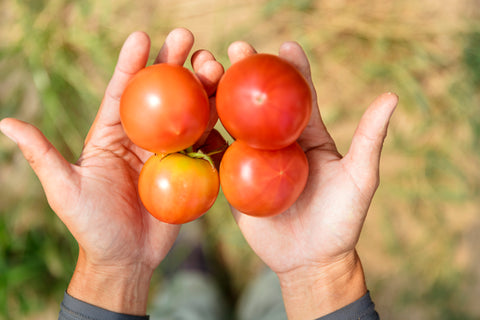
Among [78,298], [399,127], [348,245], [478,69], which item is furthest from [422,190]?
[78,298]

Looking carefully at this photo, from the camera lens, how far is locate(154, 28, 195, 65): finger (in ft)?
3.78

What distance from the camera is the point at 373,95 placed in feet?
6.54

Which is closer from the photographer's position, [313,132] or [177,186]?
[177,186]

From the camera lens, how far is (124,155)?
118 cm

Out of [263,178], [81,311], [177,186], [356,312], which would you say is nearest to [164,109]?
[177,186]

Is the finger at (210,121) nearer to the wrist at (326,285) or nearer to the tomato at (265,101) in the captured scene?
the tomato at (265,101)

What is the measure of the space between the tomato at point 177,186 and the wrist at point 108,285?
0.28 m

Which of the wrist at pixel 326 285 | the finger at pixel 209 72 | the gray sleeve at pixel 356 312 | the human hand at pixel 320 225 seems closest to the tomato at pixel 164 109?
Result: the finger at pixel 209 72

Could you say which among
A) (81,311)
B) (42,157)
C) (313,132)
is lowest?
(81,311)

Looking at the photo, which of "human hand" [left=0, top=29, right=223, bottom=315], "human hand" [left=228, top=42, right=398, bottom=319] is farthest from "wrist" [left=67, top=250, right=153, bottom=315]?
"human hand" [left=228, top=42, right=398, bottom=319]

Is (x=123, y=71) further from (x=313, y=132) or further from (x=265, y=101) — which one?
(x=313, y=132)

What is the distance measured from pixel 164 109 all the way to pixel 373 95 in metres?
1.40

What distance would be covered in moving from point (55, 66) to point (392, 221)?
192 cm

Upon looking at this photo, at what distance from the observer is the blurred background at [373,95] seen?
1.92 meters
